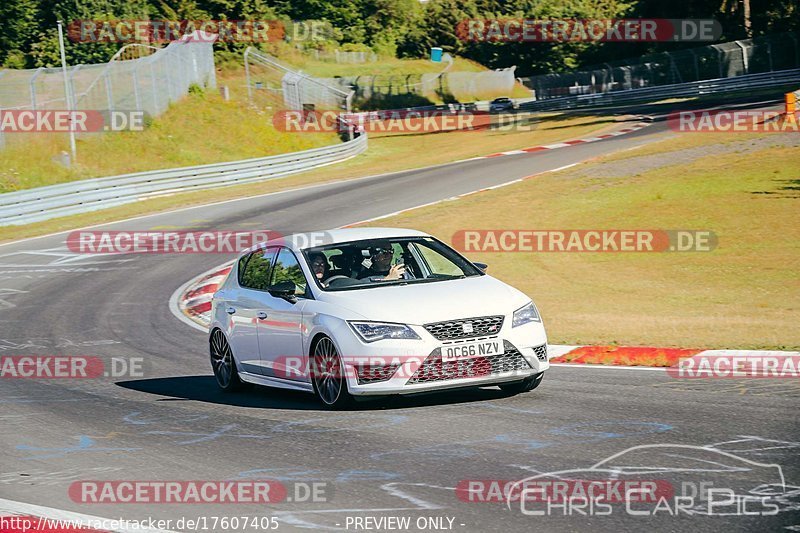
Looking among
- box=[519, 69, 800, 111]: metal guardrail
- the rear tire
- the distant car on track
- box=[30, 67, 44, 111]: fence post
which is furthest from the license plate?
the distant car on track

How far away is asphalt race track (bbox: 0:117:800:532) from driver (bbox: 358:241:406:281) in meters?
1.20

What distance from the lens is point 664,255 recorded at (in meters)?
21.8

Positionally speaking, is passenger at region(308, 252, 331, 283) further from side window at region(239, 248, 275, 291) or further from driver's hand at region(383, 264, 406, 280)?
side window at region(239, 248, 275, 291)

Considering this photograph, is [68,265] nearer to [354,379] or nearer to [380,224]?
[380,224]

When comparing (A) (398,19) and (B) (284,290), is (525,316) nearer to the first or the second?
(B) (284,290)

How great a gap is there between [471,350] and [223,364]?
11.6 ft

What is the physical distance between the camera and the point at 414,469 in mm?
7238

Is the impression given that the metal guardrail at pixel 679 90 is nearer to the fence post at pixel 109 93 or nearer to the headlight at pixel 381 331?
the fence post at pixel 109 93

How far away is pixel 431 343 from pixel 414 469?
2.03m

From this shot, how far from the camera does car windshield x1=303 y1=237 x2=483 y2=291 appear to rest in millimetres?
10359

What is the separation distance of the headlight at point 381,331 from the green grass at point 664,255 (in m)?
4.80

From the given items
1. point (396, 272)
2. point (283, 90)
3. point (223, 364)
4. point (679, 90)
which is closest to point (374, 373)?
point (396, 272)

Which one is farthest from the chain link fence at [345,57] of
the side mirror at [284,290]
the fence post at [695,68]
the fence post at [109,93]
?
the side mirror at [284,290]

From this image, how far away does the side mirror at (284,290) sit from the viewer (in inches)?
406
